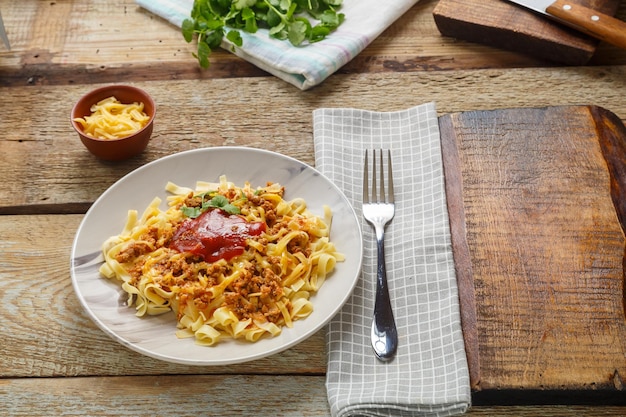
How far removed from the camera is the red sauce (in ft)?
5.71

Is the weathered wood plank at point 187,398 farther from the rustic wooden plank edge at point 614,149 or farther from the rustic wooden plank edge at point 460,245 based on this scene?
the rustic wooden plank edge at point 614,149

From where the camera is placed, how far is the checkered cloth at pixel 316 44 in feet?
7.98

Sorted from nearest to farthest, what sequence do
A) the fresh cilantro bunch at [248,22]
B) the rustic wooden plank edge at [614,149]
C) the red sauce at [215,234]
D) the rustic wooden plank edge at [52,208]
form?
1. the red sauce at [215,234]
2. the rustic wooden plank edge at [614,149]
3. the rustic wooden plank edge at [52,208]
4. the fresh cilantro bunch at [248,22]

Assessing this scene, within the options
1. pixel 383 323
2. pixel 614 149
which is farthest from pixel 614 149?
pixel 383 323

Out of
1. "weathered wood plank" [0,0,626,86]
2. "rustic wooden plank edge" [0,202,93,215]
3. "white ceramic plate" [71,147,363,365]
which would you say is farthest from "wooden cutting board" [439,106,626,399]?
"rustic wooden plank edge" [0,202,93,215]

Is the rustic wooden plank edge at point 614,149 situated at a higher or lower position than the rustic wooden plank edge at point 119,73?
higher

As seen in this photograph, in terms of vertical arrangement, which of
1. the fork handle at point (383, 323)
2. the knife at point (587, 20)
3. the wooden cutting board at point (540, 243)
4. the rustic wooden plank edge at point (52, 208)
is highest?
the knife at point (587, 20)

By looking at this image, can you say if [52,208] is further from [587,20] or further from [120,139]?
[587,20]

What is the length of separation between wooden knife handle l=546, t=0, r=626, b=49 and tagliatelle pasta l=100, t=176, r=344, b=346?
121 cm

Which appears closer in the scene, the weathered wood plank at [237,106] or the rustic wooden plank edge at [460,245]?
the rustic wooden plank edge at [460,245]

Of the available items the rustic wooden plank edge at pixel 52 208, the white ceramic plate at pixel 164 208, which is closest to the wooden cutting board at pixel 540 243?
the white ceramic plate at pixel 164 208

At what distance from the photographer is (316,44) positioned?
253cm

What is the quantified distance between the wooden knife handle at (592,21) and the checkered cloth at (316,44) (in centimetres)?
55

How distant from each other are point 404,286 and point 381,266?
3.1 inches
